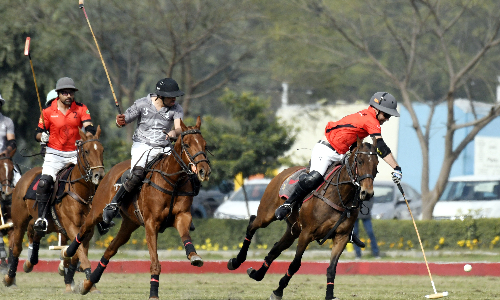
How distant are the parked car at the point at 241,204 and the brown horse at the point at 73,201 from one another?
29.7 ft

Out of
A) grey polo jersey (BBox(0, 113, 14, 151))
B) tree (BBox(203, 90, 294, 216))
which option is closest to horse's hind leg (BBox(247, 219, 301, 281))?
grey polo jersey (BBox(0, 113, 14, 151))

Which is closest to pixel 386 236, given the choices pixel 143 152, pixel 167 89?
pixel 143 152

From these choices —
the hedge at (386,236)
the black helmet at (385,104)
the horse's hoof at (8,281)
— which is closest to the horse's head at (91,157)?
the horse's hoof at (8,281)

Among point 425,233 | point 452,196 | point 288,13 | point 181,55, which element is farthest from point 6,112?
point 452,196

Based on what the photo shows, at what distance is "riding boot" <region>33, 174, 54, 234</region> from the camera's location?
1063cm

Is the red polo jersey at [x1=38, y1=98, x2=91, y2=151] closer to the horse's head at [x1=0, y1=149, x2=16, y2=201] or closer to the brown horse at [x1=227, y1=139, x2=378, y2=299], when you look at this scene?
the horse's head at [x1=0, y1=149, x2=16, y2=201]

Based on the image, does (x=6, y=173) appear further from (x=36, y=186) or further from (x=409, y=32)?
(x=409, y=32)

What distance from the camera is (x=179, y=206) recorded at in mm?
8781

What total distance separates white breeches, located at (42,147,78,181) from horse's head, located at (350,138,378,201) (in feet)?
14.1

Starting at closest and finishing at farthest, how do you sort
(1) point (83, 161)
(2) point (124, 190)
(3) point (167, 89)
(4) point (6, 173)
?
(2) point (124, 190)
(3) point (167, 89)
(1) point (83, 161)
(4) point (6, 173)

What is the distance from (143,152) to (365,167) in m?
2.69

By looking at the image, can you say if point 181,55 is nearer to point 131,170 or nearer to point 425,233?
point 425,233

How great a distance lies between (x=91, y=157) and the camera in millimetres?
9961

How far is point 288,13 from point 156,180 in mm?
12779
